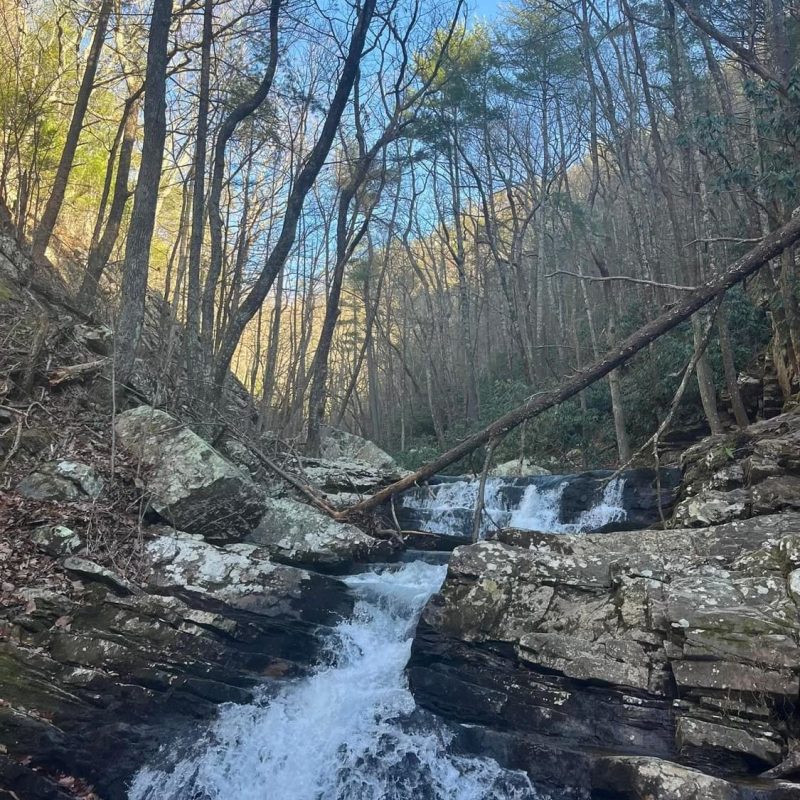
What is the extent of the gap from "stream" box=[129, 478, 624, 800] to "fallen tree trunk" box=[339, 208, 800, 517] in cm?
221

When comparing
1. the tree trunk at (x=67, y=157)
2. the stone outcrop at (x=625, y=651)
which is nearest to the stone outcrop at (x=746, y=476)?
the stone outcrop at (x=625, y=651)

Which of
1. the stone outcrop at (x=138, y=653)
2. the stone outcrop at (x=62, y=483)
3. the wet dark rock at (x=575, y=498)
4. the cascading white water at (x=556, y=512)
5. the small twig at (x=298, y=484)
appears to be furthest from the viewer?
the cascading white water at (x=556, y=512)

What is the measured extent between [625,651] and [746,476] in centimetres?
375

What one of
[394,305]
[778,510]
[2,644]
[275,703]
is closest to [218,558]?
[275,703]

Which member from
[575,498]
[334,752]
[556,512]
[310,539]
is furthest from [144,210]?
[575,498]

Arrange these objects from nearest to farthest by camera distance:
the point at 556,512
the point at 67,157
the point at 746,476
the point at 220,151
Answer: the point at 746,476 < the point at 220,151 < the point at 556,512 < the point at 67,157

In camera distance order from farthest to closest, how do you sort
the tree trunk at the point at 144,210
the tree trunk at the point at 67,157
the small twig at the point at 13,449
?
the tree trunk at the point at 67,157
the tree trunk at the point at 144,210
the small twig at the point at 13,449

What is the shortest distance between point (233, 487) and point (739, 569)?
17.2 ft

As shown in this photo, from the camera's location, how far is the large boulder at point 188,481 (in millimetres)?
6785

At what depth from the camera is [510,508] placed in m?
11.4

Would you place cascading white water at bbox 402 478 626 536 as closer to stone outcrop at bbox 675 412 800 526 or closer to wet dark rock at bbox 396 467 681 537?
wet dark rock at bbox 396 467 681 537

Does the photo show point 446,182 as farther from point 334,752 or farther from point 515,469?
point 334,752

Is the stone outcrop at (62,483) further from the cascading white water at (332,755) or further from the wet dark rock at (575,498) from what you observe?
the wet dark rock at (575,498)

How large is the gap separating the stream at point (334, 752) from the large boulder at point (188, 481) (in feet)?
6.44
